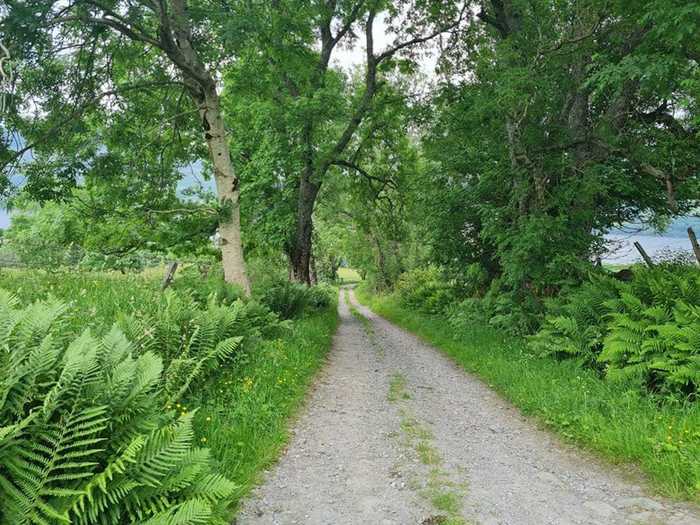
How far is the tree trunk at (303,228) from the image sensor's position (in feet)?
58.6

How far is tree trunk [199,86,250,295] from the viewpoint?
1038 cm

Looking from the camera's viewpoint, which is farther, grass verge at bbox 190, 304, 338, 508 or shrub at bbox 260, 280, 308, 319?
shrub at bbox 260, 280, 308, 319

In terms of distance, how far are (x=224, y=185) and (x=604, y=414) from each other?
8.74 m

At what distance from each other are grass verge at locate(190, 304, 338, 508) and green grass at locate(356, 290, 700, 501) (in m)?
3.52

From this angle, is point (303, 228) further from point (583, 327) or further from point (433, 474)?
point (433, 474)

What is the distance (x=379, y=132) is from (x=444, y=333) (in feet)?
31.2

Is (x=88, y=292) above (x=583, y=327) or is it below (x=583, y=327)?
above

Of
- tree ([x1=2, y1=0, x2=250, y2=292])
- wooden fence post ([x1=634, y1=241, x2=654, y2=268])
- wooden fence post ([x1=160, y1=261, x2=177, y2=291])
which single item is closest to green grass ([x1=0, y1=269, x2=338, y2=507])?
wooden fence post ([x1=160, y1=261, x2=177, y2=291])

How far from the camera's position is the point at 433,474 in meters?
4.51

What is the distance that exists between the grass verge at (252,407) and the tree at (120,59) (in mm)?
3424

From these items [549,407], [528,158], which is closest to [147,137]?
[528,158]

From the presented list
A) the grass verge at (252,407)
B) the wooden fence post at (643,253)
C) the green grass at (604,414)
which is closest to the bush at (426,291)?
the wooden fence post at (643,253)

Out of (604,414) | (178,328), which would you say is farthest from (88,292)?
(604,414)

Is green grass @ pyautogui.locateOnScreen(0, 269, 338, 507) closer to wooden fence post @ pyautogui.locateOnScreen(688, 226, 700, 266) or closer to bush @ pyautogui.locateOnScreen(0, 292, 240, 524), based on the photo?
bush @ pyautogui.locateOnScreen(0, 292, 240, 524)
